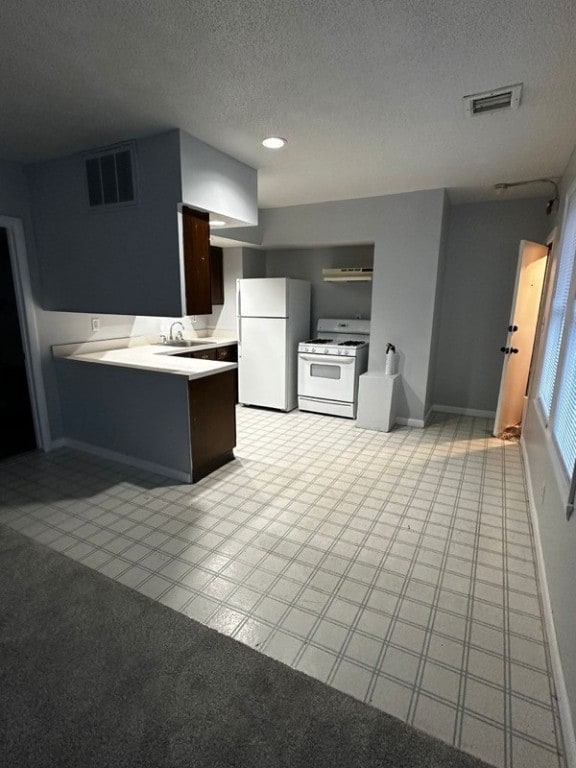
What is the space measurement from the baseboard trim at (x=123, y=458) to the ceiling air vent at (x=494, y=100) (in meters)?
3.07

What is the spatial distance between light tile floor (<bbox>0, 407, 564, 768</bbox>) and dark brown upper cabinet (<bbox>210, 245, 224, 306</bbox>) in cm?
255

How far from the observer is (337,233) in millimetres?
4516

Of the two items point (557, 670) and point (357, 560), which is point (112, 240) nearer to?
point (357, 560)

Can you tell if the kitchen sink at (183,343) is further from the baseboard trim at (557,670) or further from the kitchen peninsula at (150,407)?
the baseboard trim at (557,670)

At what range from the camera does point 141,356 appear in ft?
11.9

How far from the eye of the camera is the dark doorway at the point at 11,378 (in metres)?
3.37

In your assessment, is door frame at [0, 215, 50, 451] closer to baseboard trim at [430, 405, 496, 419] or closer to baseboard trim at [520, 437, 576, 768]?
baseboard trim at [520, 437, 576, 768]

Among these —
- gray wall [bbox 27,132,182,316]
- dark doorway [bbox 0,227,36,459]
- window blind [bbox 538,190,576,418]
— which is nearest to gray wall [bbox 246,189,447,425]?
window blind [bbox 538,190,576,418]

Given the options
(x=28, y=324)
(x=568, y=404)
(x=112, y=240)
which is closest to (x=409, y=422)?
(x=568, y=404)

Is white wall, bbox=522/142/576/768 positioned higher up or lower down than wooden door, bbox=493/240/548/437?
lower down

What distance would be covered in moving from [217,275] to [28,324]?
247 centimetres

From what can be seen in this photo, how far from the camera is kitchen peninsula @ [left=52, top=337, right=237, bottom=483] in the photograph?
3.06 meters

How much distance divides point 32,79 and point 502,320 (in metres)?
4.71

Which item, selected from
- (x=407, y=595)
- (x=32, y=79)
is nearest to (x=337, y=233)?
(x=32, y=79)
